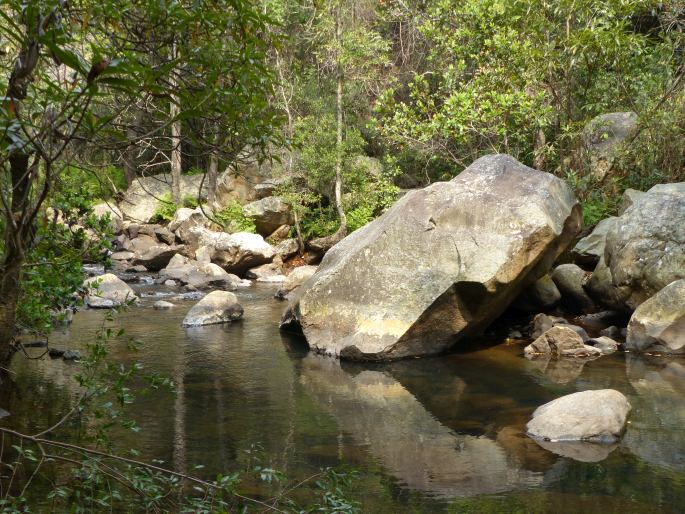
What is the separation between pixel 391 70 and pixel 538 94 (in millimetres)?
9395

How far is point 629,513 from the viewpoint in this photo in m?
6.04

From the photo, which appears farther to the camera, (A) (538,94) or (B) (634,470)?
(A) (538,94)

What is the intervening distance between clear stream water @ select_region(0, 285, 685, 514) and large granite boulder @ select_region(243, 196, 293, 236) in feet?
41.8

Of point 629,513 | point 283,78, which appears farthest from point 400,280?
point 283,78

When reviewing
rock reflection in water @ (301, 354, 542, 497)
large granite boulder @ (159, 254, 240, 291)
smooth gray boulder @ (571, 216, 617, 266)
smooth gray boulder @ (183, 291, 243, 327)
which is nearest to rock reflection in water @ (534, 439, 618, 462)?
rock reflection in water @ (301, 354, 542, 497)

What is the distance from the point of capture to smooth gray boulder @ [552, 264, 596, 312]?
47.6 feet

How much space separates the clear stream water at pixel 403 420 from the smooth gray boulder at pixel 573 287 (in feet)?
10.5

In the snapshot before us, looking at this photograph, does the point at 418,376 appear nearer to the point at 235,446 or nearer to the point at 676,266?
the point at 235,446

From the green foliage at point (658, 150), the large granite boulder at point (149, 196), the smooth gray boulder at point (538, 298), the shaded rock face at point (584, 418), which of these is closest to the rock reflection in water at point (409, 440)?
the shaded rock face at point (584, 418)

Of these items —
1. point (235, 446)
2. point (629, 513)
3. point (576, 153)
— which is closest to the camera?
point (629, 513)

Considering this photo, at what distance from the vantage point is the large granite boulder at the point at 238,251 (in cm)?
2205

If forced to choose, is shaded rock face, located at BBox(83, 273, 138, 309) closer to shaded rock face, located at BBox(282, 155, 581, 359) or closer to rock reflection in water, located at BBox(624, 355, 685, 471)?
shaded rock face, located at BBox(282, 155, 581, 359)

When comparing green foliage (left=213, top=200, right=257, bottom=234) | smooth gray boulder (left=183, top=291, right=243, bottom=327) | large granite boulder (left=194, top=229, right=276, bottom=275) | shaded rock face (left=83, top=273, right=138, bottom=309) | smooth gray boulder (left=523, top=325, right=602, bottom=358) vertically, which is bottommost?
smooth gray boulder (left=523, top=325, right=602, bottom=358)

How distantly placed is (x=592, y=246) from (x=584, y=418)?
874 centimetres
